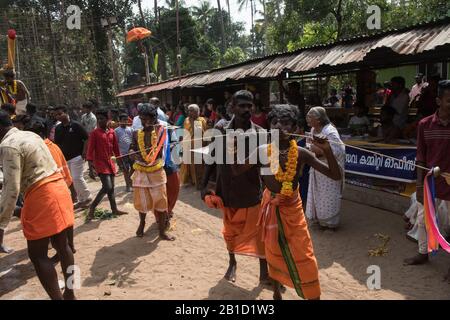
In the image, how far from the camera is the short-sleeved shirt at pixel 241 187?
144 inches

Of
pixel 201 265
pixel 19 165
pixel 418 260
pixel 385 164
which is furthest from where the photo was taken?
pixel 385 164

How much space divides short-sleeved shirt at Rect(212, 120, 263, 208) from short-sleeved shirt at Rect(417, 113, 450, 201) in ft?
5.63

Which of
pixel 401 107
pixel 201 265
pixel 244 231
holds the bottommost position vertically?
pixel 201 265

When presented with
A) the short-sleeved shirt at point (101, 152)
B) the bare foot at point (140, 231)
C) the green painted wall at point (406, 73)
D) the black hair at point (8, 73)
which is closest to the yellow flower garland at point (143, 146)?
the bare foot at point (140, 231)

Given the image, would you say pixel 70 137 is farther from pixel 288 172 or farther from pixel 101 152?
pixel 288 172

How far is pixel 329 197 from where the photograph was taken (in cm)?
529

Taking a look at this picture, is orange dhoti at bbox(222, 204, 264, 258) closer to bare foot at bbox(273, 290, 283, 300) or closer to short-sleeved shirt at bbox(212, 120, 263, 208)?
short-sleeved shirt at bbox(212, 120, 263, 208)

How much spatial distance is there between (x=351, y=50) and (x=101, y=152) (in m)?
4.31

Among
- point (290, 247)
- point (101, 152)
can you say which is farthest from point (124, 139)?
point (290, 247)

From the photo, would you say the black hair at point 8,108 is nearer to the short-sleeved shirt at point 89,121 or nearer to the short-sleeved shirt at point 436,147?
the short-sleeved shirt at point 89,121

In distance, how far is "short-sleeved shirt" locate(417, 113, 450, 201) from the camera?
371 centimetres

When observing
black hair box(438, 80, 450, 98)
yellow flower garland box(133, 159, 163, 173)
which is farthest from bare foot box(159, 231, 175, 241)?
black hair box(438, 80, 450, 98)

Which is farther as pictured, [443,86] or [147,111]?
[147,111]

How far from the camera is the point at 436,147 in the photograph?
12.4 feet
